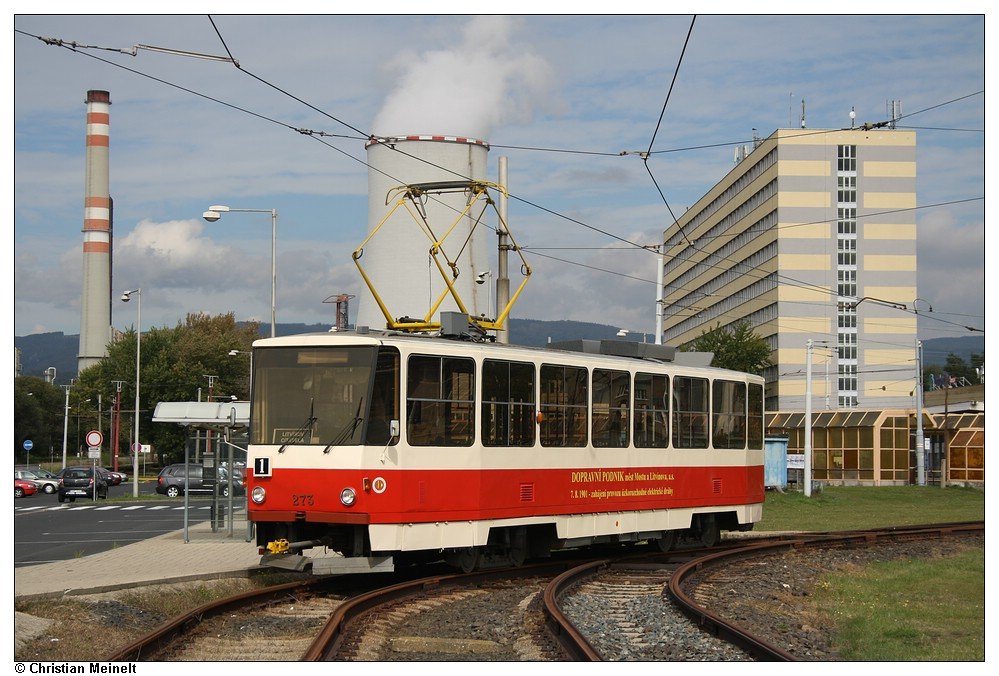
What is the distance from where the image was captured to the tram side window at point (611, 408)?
17.4 m

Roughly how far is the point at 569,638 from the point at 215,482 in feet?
43.5

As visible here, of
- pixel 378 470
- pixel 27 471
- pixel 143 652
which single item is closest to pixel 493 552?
pixel 378 470

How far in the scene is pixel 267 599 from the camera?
13453mm

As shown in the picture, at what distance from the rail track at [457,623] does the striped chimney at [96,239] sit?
85.9 metres

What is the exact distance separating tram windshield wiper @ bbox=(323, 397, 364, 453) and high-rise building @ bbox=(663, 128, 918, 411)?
272ft

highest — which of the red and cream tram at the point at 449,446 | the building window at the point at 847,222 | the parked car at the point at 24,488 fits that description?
the building window at the point at 847,222

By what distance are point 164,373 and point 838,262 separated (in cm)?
4996

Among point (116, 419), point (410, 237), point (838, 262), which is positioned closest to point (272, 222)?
point (410, 237)

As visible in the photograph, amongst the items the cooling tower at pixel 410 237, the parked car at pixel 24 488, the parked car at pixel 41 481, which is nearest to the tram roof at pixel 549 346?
the cooling tower at pixel 410 237

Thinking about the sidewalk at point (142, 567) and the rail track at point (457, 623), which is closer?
the rail track at point (457, 623)

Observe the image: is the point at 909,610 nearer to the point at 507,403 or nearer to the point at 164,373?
the point at 507,403

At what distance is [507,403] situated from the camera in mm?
15867

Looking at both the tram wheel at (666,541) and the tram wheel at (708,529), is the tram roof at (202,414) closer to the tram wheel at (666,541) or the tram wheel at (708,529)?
the tram wheel at (666,541)

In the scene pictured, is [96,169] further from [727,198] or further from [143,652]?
[143,652]
